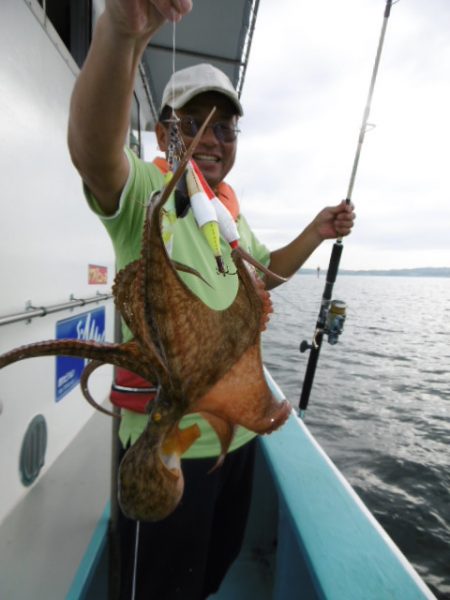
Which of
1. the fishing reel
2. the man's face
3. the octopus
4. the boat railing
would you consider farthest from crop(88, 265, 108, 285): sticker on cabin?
the octopus

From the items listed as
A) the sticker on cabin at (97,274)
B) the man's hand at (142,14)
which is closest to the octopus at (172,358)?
A: the man's hand at (142,14)

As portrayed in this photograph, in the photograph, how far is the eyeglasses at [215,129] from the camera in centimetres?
167

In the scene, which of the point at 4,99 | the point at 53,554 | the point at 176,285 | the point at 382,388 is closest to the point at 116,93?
the point at 176,285

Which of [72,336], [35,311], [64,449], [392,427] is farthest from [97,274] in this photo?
[392,427]

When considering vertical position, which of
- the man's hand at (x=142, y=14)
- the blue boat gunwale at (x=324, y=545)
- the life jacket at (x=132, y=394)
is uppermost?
the man's hand at (x=142, y=14)

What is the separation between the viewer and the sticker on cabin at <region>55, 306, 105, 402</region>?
283cm

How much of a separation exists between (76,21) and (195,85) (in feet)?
8.85

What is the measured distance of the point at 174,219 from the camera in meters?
0.96

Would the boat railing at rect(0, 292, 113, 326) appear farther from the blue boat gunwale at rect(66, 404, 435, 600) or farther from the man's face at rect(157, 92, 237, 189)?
the blue boat gunwale at rect(66, 404, 435, 600)

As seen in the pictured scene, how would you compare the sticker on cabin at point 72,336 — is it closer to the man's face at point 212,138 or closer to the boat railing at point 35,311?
the boat railing at point 35,311

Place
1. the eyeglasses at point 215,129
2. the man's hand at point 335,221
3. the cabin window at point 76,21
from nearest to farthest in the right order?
the eyeglasses at point 215,129 → the man's hand at point 335,221 → the cabin window at point 76,21

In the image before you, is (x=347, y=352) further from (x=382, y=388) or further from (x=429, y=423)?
(x=429, y=423)

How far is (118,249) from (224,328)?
0.88m

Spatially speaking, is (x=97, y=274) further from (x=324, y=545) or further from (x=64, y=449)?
(x=324, y=545)
